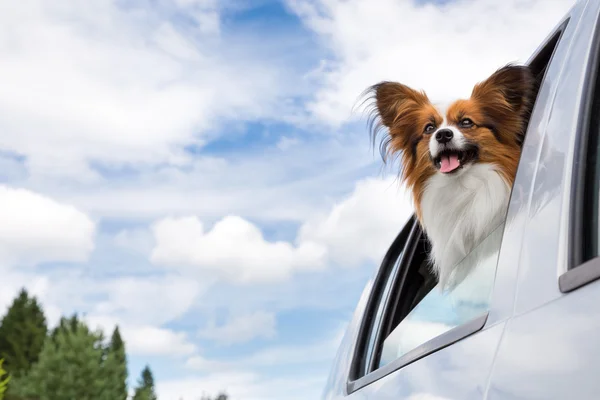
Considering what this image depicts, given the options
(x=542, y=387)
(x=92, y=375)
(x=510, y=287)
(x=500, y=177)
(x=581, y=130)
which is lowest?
(x=542, y=387)

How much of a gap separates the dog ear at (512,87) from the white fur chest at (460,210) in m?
0.25

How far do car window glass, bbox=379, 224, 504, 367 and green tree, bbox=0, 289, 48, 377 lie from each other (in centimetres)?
8804

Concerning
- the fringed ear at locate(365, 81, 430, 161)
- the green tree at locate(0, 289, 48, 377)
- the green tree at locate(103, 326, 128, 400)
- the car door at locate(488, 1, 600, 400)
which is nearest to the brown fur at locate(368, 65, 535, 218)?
the fringed ear at locate(365, 81, 430, 161)

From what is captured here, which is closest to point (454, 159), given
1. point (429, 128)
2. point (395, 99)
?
point (429, 128)

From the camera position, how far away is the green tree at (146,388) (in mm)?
96494

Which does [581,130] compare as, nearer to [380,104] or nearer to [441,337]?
[441,337]

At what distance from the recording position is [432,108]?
3.65m

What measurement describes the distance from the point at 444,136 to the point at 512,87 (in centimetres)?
40

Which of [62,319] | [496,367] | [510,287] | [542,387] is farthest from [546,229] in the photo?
[62,319]

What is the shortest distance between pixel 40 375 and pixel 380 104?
7003cm

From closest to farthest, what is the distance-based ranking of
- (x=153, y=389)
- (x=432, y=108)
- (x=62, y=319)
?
(x=432, y=108) < (x=62, y=319) < (x=153, y=389)

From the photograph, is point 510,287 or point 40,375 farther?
point 40,375

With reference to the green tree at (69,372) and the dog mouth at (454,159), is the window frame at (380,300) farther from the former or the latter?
the green tree at (69,372)

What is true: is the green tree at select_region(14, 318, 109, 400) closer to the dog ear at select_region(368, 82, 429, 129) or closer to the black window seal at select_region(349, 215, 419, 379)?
the black window seal at select_region(349, 215, 419, 379)
